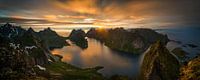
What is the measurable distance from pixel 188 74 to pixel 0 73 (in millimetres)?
106439

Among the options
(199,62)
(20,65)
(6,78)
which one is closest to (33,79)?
(20,65)

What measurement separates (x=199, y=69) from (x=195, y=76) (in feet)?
8.94

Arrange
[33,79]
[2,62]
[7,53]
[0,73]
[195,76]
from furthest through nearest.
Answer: [33,79] < [7,53] < [2,62] < [0,73] < [195,76]

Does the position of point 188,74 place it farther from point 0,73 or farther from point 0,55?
point 0,55

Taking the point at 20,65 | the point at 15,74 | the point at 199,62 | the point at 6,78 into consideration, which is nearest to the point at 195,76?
the point at 199,62

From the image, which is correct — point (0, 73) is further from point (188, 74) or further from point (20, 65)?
point (188, 74)

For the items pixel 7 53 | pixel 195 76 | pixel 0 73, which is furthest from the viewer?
pixel 7 53

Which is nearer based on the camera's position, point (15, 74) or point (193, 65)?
point (193, 65)

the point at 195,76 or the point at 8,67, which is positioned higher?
the point at 195,76

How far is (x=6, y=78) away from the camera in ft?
428

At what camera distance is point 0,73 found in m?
130

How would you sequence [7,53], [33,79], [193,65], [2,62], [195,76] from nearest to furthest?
[195,76]
[193,65]
[2,62]
[7,53]
[33,79]

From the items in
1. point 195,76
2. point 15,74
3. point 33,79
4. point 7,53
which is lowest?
point 33,79

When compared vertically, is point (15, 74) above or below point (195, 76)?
below
